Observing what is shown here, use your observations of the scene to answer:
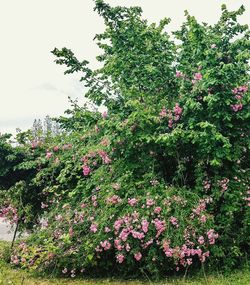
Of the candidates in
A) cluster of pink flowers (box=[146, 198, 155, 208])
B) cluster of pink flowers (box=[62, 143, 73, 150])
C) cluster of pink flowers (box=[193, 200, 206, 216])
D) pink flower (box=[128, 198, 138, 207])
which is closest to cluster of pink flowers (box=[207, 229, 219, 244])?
cluster of pink flowers (box=[193, 200, 206, 216])

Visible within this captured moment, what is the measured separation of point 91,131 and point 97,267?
2.22 metres

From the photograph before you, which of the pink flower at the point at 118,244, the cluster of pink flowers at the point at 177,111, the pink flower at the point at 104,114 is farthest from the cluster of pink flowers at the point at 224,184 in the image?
the pink flower at the point at 104,114

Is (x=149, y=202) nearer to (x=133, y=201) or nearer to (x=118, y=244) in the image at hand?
(x=133, y=201)

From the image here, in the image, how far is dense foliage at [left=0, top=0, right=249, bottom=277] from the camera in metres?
4.93

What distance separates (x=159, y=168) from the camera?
18.7 feet

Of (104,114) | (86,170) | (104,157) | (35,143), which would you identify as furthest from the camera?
(35,143)

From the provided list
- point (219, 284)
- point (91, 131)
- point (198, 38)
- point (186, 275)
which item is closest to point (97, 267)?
point (186, 275)

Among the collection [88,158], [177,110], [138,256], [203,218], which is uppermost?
[177,110]

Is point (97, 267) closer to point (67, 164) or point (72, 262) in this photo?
point (72, 262)

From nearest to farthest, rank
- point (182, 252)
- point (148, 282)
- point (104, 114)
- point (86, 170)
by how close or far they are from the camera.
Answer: point (182, 252)
point (148, 282)
point (104, 114)
point (86, 170)

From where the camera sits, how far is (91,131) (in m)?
6.52

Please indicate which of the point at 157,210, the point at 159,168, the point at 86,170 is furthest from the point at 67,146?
the point at 157,210

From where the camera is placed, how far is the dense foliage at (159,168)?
4926mm

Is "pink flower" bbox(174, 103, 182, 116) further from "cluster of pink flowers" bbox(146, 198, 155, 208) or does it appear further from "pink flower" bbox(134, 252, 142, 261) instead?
"pink flower" bbox(134, 252, 142, 261)
